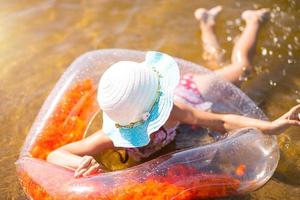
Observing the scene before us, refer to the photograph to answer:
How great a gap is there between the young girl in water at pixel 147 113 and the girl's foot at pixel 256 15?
1.92 ft

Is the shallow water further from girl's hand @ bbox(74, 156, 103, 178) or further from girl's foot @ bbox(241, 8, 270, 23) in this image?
girl's hand @ bbox(74, 156, 103, 178)

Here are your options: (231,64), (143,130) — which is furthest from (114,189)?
(231,64)

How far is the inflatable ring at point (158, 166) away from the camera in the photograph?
2646 mm

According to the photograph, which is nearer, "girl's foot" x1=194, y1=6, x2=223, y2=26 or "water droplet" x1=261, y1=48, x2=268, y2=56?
"water droplet" x1=261, y1=48, x2=268, y2=56

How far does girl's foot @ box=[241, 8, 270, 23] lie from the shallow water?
11 centimetres

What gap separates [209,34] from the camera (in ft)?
14.2

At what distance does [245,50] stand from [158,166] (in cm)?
165

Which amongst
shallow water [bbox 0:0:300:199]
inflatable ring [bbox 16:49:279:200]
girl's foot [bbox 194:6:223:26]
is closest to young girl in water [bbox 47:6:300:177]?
inflatable ring [bbox 16:49:279:200]

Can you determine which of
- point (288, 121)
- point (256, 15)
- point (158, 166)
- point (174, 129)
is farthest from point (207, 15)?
point (158, 166)

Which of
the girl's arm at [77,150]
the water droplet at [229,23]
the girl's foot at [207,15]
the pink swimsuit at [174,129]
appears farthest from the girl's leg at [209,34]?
the girl's arm at [77,150]

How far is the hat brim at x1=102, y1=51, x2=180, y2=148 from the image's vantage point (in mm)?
2689

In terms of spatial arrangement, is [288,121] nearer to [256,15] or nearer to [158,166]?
[158,166]

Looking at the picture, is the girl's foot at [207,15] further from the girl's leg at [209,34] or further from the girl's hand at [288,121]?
the girl's hand at [288,121]

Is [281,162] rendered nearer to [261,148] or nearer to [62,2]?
[261,148]
